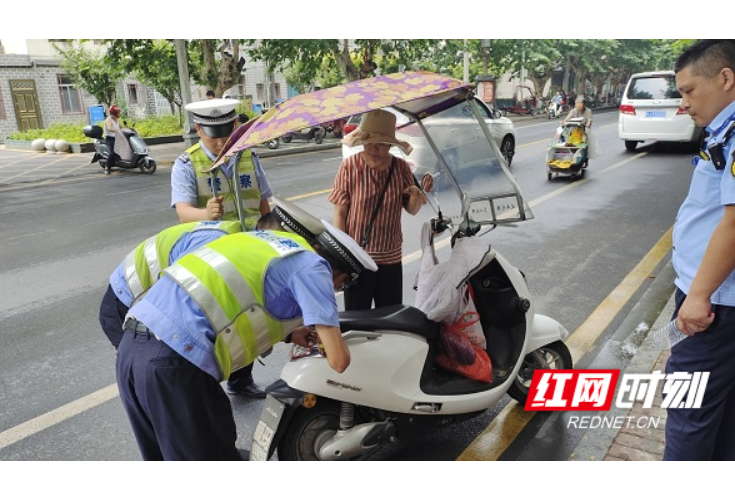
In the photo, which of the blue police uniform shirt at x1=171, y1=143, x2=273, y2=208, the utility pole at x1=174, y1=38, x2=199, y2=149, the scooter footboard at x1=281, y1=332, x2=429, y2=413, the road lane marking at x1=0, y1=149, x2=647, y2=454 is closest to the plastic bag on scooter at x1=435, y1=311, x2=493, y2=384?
the scooter footboard at x1=281, y1=332, x2=429, y2=413

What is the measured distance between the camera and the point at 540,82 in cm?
3750

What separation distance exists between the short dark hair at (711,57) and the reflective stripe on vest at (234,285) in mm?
1452

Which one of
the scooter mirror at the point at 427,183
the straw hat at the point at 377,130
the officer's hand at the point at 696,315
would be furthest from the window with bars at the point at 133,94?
the officer's hand at the point at 696,315

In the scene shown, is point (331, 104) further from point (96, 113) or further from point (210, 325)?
point (96, 113)

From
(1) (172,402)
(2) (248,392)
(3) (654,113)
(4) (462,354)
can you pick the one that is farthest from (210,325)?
(3) (654,113)

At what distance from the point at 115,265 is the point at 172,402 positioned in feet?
14.2

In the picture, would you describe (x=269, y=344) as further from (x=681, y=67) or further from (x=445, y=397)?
(x=681, y=67)

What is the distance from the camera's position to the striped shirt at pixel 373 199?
3193mm

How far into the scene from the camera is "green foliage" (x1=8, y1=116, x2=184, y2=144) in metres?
18.0

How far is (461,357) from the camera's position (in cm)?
277

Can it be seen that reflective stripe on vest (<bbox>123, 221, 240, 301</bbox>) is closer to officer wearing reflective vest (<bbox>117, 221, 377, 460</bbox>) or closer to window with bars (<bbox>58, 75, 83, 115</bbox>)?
officer wearing reflective vest (<bbox>117, 221, 377, 460</bbox>)

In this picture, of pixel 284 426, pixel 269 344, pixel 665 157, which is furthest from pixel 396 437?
pixel 665 157

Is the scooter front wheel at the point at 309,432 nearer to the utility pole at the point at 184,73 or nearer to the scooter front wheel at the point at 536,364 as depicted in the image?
the scooter front wheel at the point at 536,364

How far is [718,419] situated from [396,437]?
1243 mm
